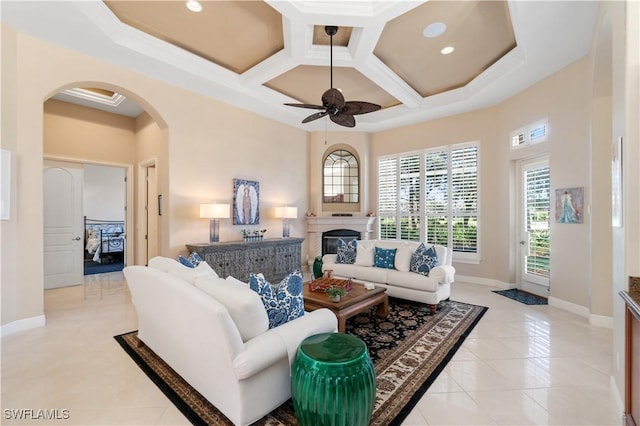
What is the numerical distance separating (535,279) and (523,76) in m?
3.44

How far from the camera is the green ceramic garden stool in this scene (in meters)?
1.62

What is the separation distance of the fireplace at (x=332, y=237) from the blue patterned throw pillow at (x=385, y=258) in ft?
7.46

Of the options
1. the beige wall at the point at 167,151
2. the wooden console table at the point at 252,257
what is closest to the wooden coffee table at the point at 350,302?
the wooden console table at the point at 252,257

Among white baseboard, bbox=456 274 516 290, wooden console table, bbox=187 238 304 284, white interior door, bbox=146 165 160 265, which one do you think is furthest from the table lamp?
Result: white baseboard, bbox=456 274 516 290

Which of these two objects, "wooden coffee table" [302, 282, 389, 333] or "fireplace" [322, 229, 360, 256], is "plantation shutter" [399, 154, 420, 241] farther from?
"wooden coffee table" [302, 282, 389, 333]

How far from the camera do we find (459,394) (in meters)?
2.23

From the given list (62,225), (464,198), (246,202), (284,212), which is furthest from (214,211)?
(464,198)

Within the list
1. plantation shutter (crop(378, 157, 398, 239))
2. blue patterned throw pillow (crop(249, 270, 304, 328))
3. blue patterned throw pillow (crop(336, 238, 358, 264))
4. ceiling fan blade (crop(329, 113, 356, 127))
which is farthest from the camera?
plantation shutter (crop(378, 157, 398, 239))

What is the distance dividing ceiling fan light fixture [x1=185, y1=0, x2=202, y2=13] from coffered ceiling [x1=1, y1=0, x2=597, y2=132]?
4 centimetres

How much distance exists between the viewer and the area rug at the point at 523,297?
456 cm

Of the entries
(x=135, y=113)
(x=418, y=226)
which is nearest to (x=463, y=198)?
(x=418, y=226)

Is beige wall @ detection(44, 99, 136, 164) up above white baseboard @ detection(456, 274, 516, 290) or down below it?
above

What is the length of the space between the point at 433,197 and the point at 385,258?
101 inches

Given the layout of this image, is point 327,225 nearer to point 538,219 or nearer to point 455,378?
point 538,219
